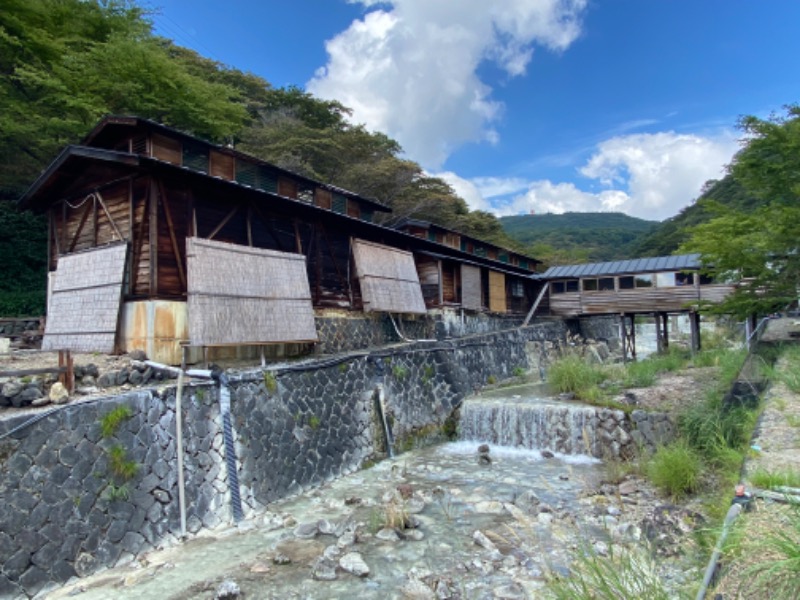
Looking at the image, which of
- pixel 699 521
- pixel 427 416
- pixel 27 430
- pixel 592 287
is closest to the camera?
pixel 27 430

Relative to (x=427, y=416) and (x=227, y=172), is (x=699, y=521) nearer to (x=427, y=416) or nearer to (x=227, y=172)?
(x=427, y=416)

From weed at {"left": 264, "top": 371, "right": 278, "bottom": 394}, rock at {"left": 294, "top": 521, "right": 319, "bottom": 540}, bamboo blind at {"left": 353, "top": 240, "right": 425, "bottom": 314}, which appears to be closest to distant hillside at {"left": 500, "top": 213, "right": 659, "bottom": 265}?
bamboo blind at {"left": 353, "top": 240, "right": 425, "bottom": 314}

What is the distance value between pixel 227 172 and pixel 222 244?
5.42 metres

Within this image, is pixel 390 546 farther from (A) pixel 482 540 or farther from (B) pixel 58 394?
(B) pixel 58 394

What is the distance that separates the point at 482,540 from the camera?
20.7ft

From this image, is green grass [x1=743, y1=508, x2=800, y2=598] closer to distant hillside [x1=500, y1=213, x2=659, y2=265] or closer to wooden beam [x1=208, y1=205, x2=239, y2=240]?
wooden beam [x1=208, y1=205, x2=239, y2=240]

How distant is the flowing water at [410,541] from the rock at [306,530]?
90 millimetres

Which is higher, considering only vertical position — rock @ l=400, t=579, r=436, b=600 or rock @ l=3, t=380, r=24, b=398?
rock @ l=3, t=380, r=24, b=398

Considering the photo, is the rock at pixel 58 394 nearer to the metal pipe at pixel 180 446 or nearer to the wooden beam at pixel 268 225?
the metal pipe at pixel 180 446

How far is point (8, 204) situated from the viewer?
637 inches

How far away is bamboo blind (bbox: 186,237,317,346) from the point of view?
30.7 feet

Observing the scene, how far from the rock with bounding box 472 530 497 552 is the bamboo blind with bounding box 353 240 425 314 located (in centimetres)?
920

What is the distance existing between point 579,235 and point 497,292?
50.4 m

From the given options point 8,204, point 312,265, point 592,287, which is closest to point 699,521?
point 312,265
